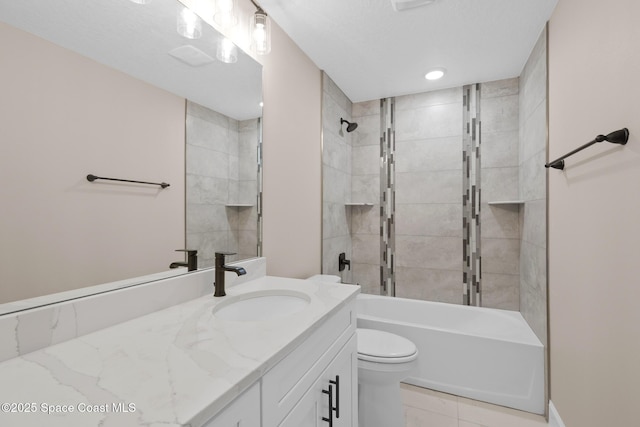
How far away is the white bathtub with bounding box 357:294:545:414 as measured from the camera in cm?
179

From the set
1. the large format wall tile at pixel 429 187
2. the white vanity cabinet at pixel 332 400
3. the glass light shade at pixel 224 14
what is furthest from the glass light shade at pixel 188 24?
the large format wall tile at pixel 429 187

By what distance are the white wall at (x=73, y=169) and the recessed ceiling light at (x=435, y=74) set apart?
2.14 m

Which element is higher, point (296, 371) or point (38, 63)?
point (38, 63)

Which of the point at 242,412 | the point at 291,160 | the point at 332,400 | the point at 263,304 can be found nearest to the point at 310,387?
the point at 332,400

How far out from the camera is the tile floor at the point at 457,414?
1695 millimetres

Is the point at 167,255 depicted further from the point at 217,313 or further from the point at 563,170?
the point at 563,170

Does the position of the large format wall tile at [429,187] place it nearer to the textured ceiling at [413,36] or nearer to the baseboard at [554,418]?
the textured ceiling at [413,36]

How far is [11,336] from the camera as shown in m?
0.67

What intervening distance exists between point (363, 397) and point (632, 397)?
A: 43.8 inches

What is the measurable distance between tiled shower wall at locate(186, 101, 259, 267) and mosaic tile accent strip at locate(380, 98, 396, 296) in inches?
66.0

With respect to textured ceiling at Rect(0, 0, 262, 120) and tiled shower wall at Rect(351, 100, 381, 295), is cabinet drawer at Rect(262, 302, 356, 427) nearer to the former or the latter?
textured ceiling at Rect(0, 0, 262, 120)

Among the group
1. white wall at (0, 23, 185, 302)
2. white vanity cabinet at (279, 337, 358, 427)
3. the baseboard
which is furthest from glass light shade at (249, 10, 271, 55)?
the baseboard

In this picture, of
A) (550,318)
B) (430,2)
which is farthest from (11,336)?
(550,318)

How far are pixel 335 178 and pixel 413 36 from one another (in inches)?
48.6
